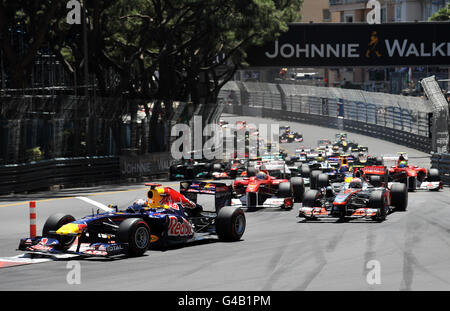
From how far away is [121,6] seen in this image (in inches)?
1576

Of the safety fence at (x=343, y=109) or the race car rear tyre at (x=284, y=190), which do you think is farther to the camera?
the safety fence at (x=343, y=109)

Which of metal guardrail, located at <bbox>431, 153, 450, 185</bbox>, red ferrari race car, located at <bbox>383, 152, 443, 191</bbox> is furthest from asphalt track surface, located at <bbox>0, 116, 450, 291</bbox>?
metal guardrail, located at <bbox>431, 153, 450, 185</bbox>

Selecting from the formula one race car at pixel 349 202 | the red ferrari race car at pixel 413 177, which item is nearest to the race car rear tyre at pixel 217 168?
the red ferrari race car at pixel 413 177

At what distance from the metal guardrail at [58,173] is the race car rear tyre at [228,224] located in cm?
1383

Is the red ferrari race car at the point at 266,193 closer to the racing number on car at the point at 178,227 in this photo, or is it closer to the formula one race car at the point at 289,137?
the racing number on car at the point at 178,227

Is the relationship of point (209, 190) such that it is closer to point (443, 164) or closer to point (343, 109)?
point (443, 164)

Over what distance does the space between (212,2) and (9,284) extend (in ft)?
97.1

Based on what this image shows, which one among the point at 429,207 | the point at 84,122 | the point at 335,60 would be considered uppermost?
the point at 335,60

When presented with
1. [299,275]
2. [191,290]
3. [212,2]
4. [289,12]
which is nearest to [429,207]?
[299,275]

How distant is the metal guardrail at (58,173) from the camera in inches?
1168

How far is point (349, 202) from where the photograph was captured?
21984 millimetres

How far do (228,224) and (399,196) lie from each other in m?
7.49

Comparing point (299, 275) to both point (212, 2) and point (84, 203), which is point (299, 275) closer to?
point (84, 203)

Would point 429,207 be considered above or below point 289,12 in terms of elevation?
below
